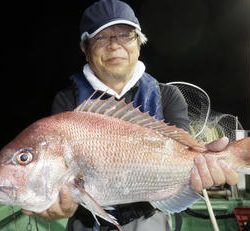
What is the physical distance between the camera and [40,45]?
35906 millimetres

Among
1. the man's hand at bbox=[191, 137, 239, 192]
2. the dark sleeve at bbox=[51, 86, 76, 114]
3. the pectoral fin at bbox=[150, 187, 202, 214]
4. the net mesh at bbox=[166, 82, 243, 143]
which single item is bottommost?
the net mesh at bbox=[166, 82, 243, 143]

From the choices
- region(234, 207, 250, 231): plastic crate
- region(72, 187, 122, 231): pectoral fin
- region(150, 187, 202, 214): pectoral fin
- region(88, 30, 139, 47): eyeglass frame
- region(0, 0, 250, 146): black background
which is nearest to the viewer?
region(72, 187, 122, 231): pectoral fin

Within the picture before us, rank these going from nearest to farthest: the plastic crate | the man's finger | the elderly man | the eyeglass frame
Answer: the man's finger
the elderly man
the eyeglass frame
the plastic crate

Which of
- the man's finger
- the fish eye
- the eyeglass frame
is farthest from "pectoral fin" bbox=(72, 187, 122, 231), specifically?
the eyeglass frame

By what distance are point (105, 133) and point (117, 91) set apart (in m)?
0.93

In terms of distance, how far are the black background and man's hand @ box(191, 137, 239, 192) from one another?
71.0 ft

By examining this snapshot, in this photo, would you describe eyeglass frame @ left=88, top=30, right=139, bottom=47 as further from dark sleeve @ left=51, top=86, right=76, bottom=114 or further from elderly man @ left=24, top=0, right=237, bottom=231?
dark sleeve @ left=51, top=86, right=76, bottom=114

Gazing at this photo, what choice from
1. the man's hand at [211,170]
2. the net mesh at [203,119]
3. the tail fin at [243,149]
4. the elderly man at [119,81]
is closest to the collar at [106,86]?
the elderly man at [119,81]

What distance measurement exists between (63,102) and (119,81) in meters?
0.49

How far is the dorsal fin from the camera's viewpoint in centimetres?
272

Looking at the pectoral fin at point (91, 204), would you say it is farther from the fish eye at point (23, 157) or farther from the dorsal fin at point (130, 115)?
the dorsal fin at point (130, 115)

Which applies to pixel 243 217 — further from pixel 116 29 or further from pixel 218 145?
pixel 116 29

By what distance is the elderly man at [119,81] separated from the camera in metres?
3.28

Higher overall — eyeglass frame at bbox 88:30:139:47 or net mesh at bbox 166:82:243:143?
eyeglass frame at bbox 88:30:139:47
